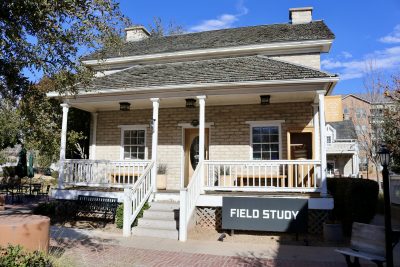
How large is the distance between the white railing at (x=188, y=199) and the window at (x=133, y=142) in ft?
14.3

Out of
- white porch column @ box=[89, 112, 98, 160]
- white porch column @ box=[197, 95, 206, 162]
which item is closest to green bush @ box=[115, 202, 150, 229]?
white porch column @ box=[197, 95, 206, 162]

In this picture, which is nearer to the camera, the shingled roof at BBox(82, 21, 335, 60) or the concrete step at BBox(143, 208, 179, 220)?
the concrete step at BBox(143, 208, 179, 220)

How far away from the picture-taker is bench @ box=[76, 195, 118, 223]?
11.1 meters

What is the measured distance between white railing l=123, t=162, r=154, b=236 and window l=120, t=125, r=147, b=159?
3.05 m

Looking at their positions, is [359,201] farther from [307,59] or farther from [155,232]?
[307,59]

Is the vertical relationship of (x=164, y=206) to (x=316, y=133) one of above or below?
below

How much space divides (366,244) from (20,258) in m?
5.63

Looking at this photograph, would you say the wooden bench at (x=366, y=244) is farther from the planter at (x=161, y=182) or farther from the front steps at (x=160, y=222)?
the planter at (x=161, y=182)

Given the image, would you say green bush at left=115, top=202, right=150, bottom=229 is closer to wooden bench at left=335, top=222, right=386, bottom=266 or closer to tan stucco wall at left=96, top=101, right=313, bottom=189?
tan stucco wall at left=96, top=101, right=313, bottom=189

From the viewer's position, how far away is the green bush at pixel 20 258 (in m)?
4.86

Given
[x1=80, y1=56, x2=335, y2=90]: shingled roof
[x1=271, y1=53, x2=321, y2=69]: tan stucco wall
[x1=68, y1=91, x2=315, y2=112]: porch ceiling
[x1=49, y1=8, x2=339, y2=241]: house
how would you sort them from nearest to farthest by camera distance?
[x1=49, y1=8, x2=339, y2=241]: house < [x1=80, y1=56, x2=335, y2=90]: shingled roof < [x1=68, y1=91, x2=315, y2=112]: porch ceiling < [x1=271, y1=53, x2=321, y2=69]: tan stucco wall

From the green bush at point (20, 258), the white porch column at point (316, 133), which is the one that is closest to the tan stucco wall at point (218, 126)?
the white porch column at point (316, 133)

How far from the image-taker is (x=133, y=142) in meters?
14.8

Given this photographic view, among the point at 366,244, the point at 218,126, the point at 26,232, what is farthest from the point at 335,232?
the point at 26,232
